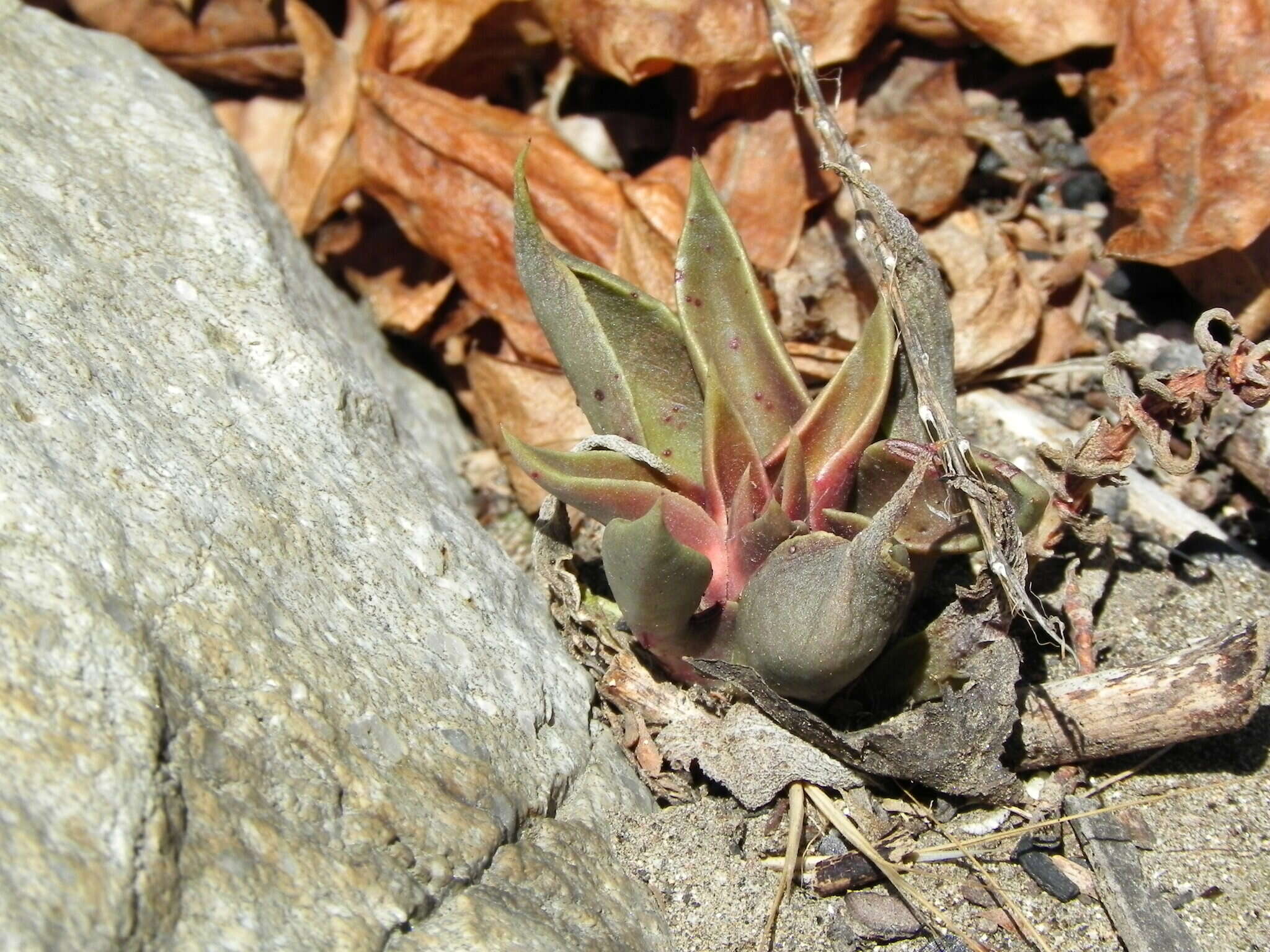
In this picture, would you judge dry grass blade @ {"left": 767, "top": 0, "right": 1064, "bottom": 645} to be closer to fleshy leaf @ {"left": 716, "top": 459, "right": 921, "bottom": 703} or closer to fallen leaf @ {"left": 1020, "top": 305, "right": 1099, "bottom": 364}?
fleshy leaf @ {"left": 716, "top": 459, "right": 921, "bottom": 703}

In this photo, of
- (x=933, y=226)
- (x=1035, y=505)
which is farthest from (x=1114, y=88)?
(x=1035, y=505)

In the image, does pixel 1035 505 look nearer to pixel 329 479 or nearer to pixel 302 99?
pixel 329 479

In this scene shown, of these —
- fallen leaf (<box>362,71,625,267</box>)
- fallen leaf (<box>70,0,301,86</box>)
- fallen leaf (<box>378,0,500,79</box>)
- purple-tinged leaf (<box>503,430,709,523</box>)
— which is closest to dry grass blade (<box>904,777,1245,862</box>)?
purple-tinged leaf (<box>503,430,709,523</box>)

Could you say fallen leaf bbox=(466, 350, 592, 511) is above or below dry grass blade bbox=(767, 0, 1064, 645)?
below

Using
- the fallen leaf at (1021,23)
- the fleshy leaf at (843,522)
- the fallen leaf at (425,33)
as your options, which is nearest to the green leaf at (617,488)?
the fleshy leaf at (843,522)

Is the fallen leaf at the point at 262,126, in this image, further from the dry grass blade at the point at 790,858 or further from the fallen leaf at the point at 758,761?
the dry grass blade at the point at 790,858

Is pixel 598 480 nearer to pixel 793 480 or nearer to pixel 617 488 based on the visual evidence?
pixel 617 488
